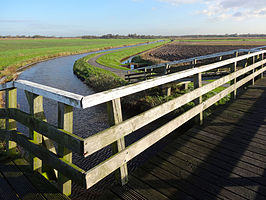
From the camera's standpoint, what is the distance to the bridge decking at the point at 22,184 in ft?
9.01

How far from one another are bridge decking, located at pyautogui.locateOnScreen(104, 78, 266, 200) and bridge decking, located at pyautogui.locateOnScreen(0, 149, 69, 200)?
2.69 ft

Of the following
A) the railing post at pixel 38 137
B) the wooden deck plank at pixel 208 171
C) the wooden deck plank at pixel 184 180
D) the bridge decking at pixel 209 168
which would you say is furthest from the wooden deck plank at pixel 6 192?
the wooden deck plank at pixel 208 171

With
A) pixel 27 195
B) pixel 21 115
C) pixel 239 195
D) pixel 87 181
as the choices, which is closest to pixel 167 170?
pixel 239 195

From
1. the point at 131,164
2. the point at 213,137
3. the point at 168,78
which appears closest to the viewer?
the point at 168,78

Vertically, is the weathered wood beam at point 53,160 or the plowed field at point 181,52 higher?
the plowed field at point 181,52

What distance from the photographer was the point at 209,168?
3.30 meters

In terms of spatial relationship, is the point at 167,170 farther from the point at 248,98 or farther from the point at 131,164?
the point at 248,98

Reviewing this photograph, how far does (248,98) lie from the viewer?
23.0ft

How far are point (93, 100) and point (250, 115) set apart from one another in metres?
4.83

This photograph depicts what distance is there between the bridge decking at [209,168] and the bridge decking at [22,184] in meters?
0.82

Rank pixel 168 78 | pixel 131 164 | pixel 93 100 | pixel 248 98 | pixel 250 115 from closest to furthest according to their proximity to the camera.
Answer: pixel 93 100
pixel 168 78
pixel 250 115
pixel 131 164
pixel 248 98

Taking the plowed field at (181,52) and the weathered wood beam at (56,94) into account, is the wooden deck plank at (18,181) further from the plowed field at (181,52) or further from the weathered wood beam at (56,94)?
the plowed field at (181,52)

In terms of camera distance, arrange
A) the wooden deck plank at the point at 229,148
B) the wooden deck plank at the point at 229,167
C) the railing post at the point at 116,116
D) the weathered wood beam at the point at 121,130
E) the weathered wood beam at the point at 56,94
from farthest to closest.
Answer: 1. the wooden deck plank at the point at 229,148
2. the wooden deck plank at the point at 229,167
3. the railing post at the point at 116,116
4. the weathered wood beam at the point at 121,130
5. the weathered wood beam at the point at 56,94

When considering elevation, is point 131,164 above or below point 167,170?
below
